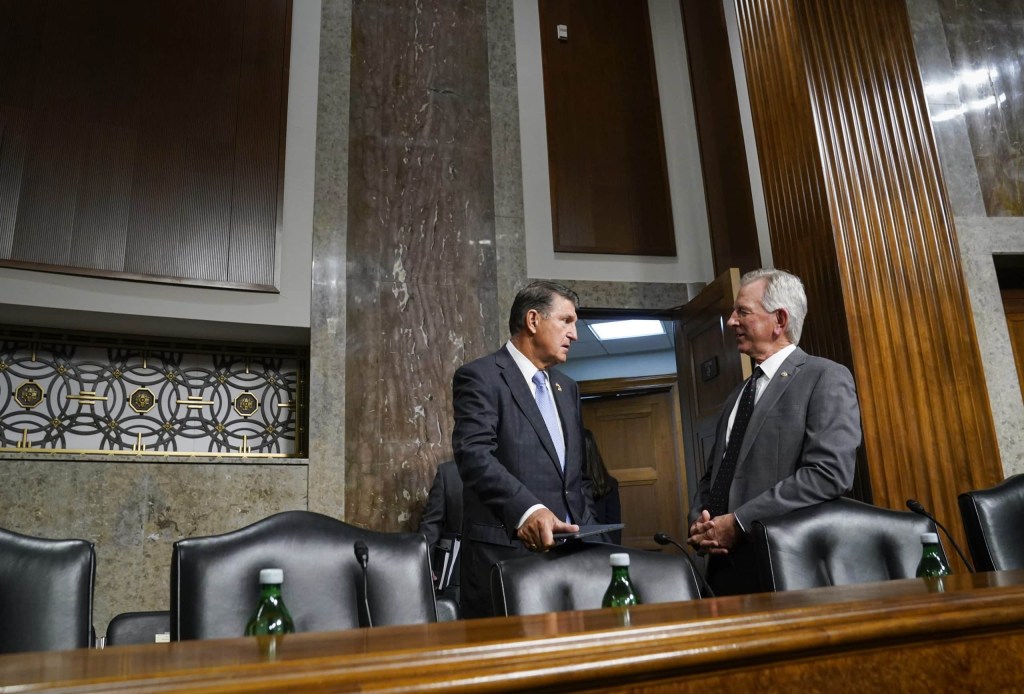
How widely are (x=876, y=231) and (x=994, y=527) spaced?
2147 mm

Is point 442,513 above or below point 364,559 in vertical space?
above

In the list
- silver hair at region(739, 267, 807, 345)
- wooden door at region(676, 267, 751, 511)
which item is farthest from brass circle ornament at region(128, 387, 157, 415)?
silver hair at region(739, 267, 807, 345)

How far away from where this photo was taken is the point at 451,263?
4.75 m

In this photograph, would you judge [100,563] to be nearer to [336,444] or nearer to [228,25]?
[336,444]

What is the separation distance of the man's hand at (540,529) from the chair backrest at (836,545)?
1.63 feet

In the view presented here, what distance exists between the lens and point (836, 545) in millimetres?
1640

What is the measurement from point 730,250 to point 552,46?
6.00 ft

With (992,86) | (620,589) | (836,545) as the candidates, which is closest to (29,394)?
(620,589)

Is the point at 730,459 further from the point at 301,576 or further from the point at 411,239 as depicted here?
the point at 411,239

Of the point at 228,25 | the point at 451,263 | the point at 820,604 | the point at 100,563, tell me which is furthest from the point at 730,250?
the point at 820,604

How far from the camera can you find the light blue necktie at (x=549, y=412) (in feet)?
8.04

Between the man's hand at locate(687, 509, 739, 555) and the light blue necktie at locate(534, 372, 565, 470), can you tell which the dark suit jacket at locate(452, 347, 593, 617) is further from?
the man's hand at locate(687, 509, 739, 555)

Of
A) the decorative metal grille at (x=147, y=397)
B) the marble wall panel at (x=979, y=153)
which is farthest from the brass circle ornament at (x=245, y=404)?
the marble wall panel at (x=979, y=153)

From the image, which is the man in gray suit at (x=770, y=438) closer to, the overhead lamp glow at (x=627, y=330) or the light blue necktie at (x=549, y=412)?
the light blue necktie at (x=549, y=412)
